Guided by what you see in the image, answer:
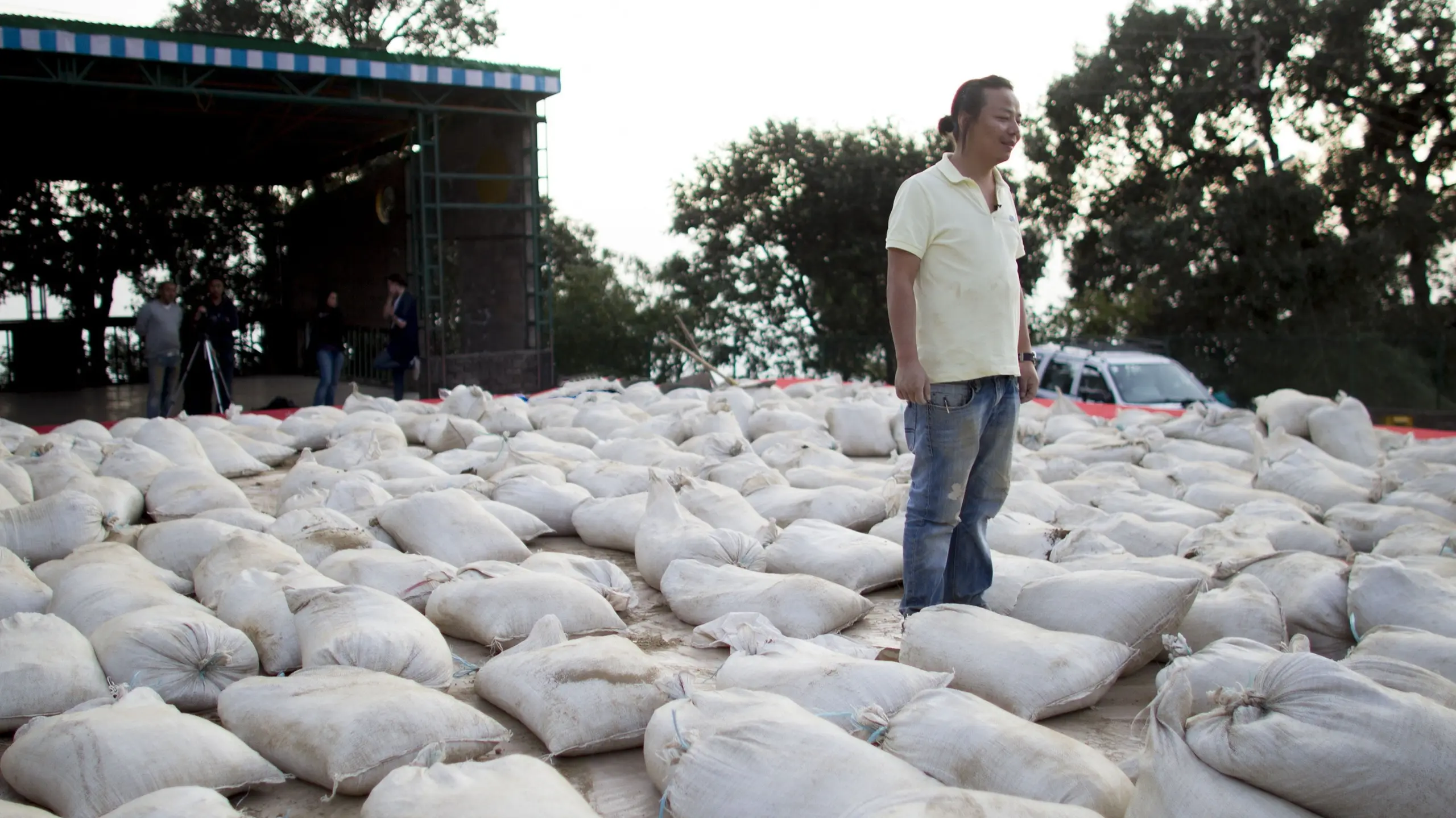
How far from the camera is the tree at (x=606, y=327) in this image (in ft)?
57.3

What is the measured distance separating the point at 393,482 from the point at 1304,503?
3318mm

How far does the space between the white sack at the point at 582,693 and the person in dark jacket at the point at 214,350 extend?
7.30m

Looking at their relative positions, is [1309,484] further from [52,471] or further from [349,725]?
[52,471]

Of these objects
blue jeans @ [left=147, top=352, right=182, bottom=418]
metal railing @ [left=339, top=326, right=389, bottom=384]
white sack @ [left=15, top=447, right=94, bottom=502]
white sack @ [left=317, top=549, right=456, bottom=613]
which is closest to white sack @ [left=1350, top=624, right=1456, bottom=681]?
white sack @ [left=317, top=549, right=456, bottom=613]

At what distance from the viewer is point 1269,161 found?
17969mm

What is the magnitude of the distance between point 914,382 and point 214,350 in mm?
8022

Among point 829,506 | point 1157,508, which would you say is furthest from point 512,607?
point 1157,508

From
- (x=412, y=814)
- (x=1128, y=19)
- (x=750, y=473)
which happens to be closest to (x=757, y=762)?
(x=412, y=814)

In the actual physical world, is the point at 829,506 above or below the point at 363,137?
below

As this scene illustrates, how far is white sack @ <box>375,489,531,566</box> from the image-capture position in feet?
10.7

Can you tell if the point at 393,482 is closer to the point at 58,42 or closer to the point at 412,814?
the point at 412,814

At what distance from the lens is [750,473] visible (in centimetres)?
431

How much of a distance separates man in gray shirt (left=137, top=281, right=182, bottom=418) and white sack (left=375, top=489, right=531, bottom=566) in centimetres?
557

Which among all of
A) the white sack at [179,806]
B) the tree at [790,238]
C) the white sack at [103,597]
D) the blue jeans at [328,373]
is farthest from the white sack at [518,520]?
the tree at [790,238]
